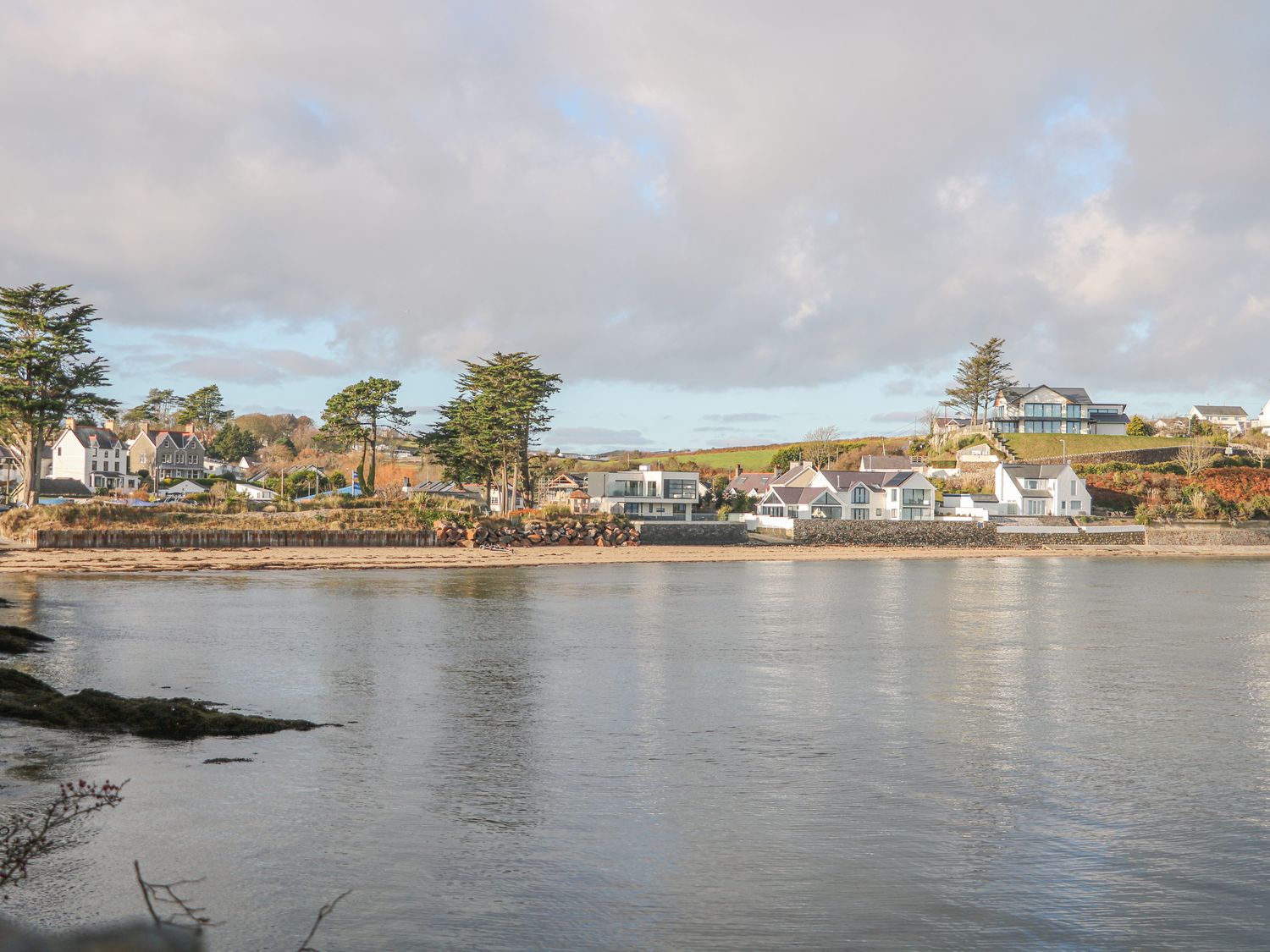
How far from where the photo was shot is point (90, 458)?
108 meters

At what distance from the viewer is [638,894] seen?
1055 cm

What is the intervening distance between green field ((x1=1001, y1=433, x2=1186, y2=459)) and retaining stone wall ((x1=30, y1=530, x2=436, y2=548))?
70.5m

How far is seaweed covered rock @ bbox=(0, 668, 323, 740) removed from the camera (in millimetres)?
16266

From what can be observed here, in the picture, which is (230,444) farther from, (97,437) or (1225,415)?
(1225,415)

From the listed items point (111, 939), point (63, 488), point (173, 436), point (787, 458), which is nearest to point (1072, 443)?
point (787, 458)

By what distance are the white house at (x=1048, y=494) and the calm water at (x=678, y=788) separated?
2454 inches

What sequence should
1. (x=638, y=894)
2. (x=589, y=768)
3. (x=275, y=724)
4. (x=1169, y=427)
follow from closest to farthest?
1. (x=638, y=894)
2. (x=589, y=768)
3. (x=275, y=724)
4. (x=1169, y=427)

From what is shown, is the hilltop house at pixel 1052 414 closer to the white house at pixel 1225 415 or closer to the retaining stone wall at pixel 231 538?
the white house at pixel 1225 415

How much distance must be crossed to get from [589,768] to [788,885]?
5.30 metres

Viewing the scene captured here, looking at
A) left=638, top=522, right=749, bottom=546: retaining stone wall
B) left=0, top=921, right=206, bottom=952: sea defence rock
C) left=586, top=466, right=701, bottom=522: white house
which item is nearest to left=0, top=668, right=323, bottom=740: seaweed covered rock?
left=0, top=921, right=206, bottom=952: sea defence rock

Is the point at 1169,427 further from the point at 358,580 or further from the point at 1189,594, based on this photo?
the point at 358,580

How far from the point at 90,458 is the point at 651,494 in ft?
205

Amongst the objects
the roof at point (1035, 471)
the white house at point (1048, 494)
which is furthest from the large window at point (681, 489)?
the roof at point (1035, 471)

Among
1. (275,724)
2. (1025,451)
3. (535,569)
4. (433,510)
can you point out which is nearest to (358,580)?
(535,569)
